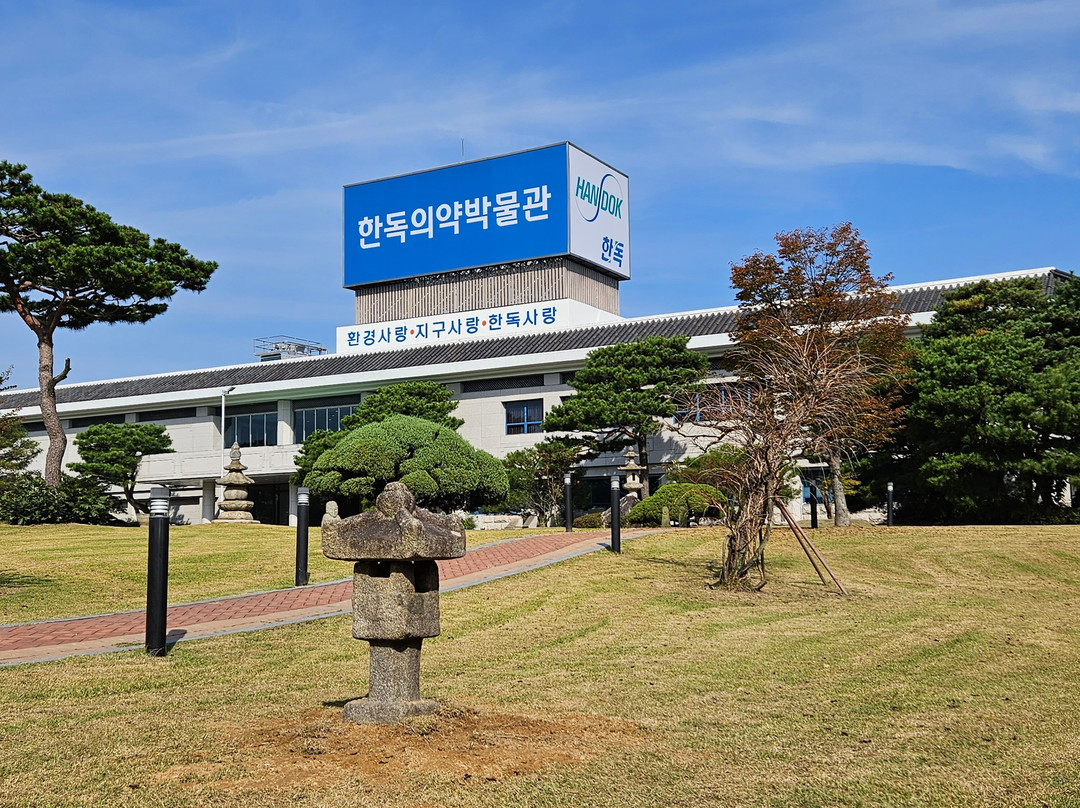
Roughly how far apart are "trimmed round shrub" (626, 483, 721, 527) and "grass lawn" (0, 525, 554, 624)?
14.8 ft

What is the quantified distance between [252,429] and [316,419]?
343 cm

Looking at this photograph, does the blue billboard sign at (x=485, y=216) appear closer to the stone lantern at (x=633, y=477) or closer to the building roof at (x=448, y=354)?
the building roof at (x=448, y=354)

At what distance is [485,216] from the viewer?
46.2 meters

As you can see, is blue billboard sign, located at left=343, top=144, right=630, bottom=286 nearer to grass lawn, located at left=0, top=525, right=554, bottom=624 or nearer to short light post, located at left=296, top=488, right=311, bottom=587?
grass lawn, located at left=0, top=525, right=554, bottom=624

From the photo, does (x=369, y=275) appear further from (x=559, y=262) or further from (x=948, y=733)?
(x=948, y=733)

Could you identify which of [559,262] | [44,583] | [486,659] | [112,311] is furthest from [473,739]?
[559,262]

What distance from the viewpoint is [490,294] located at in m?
45.8

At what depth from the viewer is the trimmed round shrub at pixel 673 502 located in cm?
2591

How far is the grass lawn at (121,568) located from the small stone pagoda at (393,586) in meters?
6.88

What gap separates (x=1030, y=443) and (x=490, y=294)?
26.3m

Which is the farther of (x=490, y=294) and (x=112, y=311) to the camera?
(x=490, y=294)

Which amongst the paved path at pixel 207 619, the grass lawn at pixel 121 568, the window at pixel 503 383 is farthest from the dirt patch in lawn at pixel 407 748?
the window at pixel 503 383

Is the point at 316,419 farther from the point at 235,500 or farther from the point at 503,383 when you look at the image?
the point at 235,500

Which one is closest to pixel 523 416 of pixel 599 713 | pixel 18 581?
pixel 18 581
